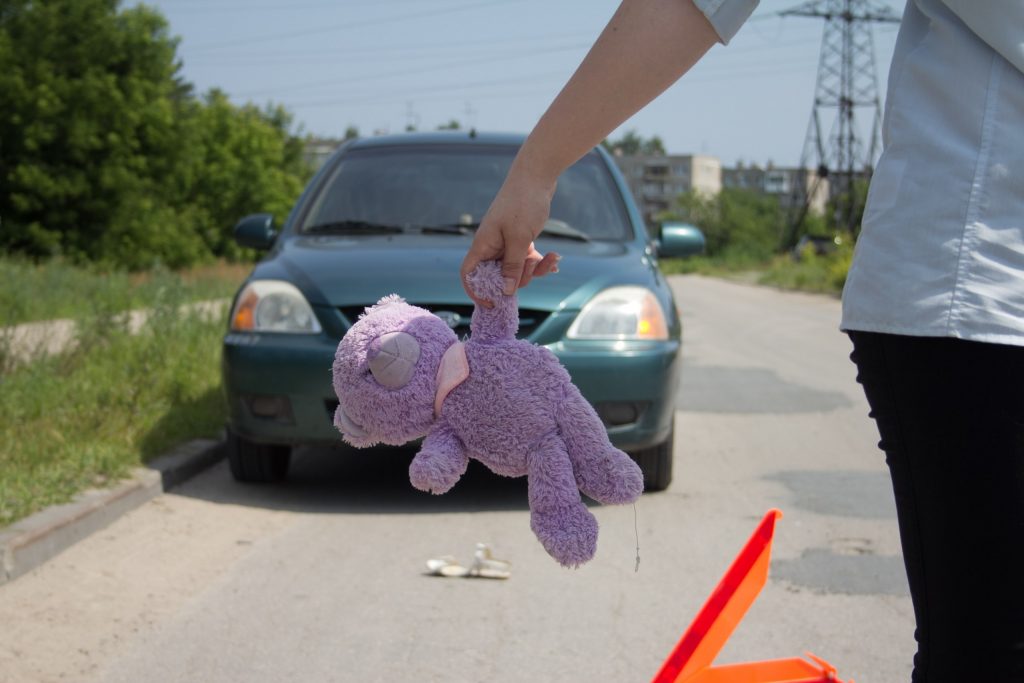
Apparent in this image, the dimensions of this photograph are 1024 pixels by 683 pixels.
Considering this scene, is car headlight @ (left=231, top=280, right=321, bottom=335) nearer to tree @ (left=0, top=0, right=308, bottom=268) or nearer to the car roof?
the car roof

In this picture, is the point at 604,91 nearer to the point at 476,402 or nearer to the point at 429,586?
the point at 476,402

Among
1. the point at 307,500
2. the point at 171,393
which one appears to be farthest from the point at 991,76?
the point at 171,393

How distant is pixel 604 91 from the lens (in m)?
1.66

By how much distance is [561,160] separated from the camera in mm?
1723

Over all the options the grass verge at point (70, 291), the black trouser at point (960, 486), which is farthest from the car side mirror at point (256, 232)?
the black trouser at point (960, 486)

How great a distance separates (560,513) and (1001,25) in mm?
899

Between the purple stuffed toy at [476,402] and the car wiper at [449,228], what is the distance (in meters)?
4.16

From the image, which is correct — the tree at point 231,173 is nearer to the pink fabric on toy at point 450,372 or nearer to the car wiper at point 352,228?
the car wiper at point 352,228

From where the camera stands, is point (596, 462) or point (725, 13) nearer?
point (725, 13)

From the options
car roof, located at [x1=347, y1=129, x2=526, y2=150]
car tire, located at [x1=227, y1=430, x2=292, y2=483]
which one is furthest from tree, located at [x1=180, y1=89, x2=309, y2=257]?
car tire, located at [x1=227, y1=430, x2=292, y2=483]

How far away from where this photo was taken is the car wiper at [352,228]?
6238 mm

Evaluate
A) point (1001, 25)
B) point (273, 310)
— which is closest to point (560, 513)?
point (1001, 25)

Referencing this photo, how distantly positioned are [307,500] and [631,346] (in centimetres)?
171

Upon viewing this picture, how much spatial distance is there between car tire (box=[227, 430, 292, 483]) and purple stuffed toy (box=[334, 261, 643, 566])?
3.92 m
